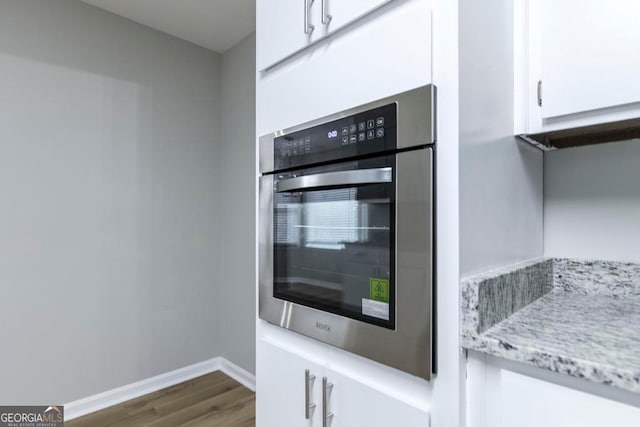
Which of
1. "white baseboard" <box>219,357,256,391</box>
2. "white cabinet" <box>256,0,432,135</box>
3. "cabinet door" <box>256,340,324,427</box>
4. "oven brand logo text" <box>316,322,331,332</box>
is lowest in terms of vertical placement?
"white baseboard" <box>219,357,256,391</box>

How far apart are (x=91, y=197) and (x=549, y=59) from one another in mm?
2313

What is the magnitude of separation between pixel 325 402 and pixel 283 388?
8.4 inches

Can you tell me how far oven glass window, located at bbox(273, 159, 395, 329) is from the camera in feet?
2.84

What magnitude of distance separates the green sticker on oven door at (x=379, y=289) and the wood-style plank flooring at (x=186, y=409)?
1559mm

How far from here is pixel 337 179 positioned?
3.15 feet

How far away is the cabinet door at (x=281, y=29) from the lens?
109cm

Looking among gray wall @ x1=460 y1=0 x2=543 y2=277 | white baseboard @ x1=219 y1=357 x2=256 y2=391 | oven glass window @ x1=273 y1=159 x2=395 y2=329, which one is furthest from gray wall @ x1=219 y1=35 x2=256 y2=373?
gray wall @ x1=460 y1=0 x2=543 y2=277

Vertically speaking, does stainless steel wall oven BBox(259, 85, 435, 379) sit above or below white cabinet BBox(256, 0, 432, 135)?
below

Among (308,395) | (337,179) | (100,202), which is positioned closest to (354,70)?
(337,179)

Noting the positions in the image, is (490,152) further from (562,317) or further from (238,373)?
(238,373)

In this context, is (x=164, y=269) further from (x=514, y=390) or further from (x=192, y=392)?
(x=514, y=390)

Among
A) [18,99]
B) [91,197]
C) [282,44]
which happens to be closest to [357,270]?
[282,44]

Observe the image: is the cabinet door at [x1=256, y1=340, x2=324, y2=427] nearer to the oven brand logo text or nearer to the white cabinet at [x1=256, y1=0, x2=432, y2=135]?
the oven brand logo text

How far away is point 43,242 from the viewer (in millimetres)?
1922
